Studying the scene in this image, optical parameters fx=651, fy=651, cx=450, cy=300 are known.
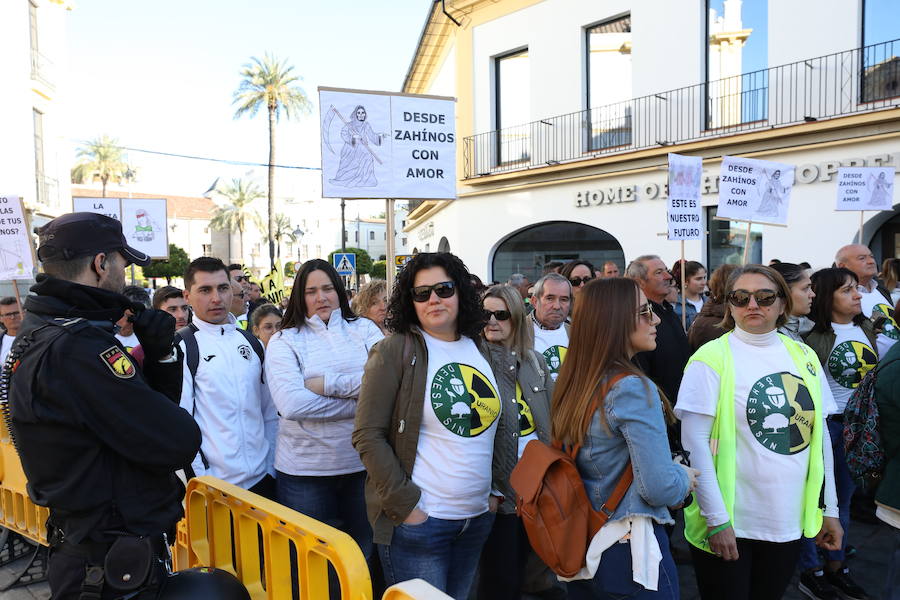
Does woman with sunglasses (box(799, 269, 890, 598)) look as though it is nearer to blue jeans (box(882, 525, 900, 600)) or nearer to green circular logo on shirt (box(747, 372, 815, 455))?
blue jeans (box(882, 525, 900, 600))

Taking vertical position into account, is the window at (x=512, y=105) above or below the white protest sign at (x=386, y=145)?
above

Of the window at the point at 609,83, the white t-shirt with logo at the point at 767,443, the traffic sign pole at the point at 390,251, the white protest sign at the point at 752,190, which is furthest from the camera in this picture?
the window at the point at 609,83

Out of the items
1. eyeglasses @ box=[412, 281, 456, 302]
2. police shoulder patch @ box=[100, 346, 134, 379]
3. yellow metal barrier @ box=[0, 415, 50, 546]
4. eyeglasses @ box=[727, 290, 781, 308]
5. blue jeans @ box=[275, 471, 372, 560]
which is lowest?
yellow metal barrier @ box=[0, 415, 50, 546]

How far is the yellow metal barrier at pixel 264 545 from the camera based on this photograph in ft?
7.17

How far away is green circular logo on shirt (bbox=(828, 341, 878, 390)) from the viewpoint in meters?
4.44

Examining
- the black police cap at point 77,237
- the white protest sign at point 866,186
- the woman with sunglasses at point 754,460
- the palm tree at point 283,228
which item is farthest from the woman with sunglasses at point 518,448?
the palm tree at point 283,228

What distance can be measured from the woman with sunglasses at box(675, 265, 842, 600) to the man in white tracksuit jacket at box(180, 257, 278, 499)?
2.24m

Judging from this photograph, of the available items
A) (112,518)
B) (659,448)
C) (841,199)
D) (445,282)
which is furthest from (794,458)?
(841,199)

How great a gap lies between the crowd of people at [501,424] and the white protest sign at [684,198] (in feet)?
10.8

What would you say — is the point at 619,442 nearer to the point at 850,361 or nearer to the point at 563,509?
the point at 563,509

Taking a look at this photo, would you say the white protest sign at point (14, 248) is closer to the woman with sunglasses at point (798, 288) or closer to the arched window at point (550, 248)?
the woman with sunglasses at point (798, 288)

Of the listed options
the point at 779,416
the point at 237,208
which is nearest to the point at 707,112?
the point at 779,416

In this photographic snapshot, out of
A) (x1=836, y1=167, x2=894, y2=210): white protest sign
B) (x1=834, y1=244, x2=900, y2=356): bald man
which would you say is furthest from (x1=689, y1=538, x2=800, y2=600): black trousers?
(x1=836, y1=167, x2=894, y2=210): white protest sign

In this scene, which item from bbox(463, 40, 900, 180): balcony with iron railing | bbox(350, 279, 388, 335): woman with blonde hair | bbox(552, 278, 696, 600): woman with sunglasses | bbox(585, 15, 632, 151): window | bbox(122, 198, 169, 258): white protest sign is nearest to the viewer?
bbox(552, 278, 696, 600): woman with sunglasses
